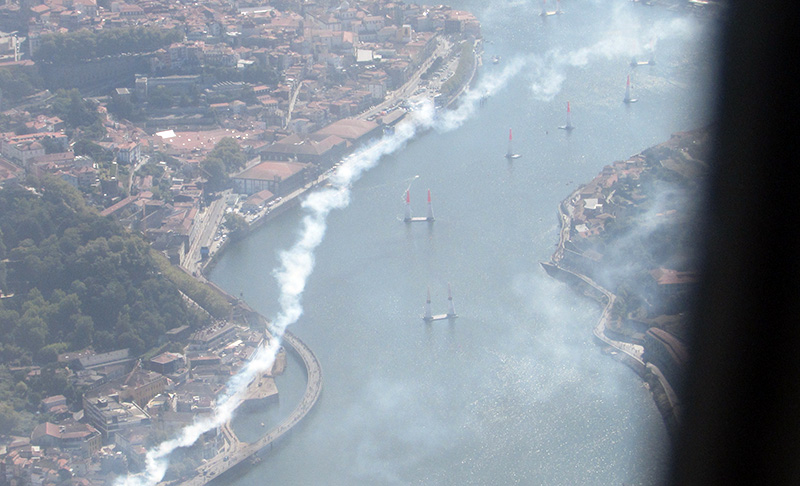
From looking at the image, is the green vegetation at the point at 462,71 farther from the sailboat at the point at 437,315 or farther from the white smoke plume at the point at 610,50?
the sailboat at the point at 437,315

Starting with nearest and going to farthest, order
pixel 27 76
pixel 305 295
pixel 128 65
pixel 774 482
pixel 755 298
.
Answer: pixel 774 482 < pixel 755 298 < pixel 305 295 < pixel 27 76 < pixel 128 65

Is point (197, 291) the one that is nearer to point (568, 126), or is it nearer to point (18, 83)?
point (18, 83)

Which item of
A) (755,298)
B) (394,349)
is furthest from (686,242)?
(394,349)

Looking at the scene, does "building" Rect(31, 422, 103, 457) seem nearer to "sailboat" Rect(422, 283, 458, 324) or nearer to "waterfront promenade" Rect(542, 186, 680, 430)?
"sailboat" Rect(422, 283, 458, 324)

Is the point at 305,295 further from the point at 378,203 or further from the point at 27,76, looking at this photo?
the point at 27,76

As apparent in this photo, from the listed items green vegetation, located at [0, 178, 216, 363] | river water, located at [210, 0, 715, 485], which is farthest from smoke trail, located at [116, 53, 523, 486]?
green vegetation, located at [0, 178, 216, 363]

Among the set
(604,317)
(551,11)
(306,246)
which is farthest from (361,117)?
(551,11)
